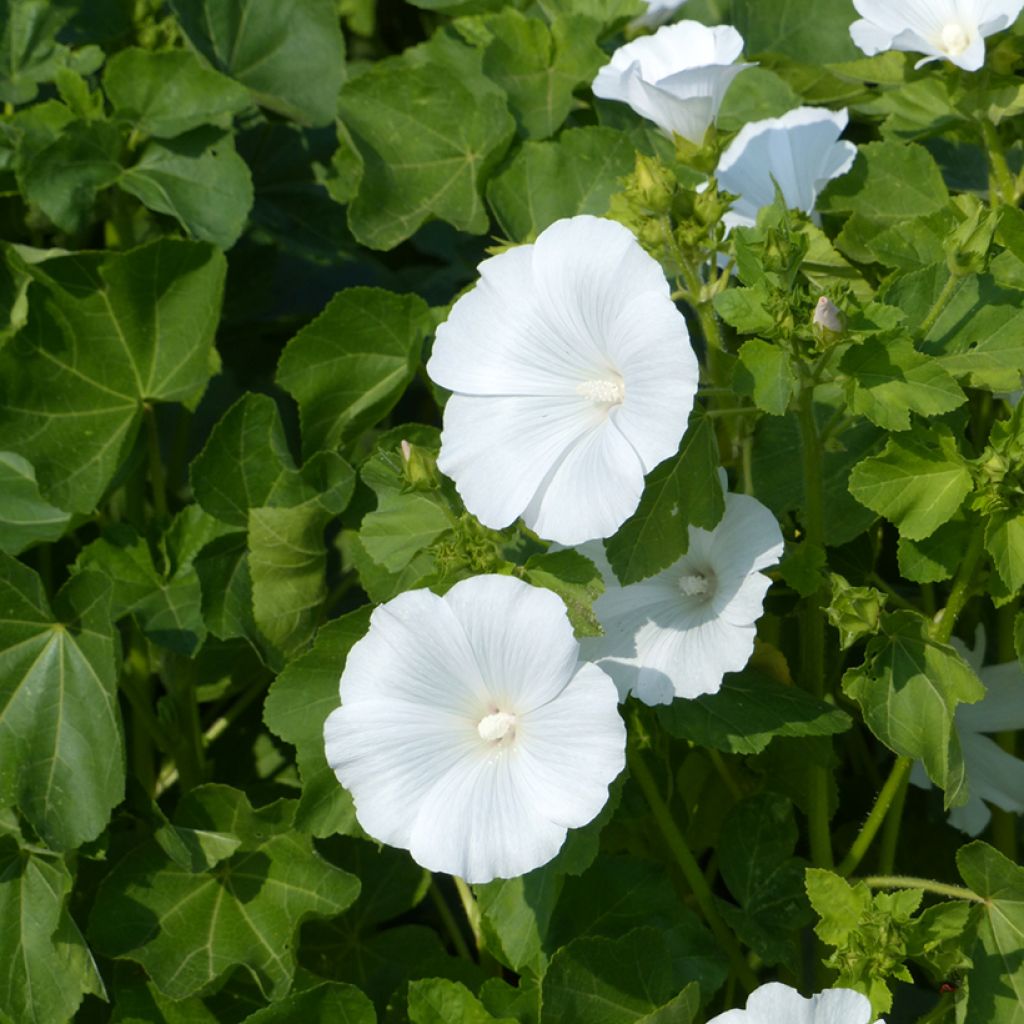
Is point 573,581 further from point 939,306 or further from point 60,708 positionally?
point 60,708

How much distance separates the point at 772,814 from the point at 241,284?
123 centimetres

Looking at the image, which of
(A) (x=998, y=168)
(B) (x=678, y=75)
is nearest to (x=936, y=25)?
(A) (x=998, y=168)

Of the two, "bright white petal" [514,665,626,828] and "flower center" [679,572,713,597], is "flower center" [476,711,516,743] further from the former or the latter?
"flower center" [679,572,713,597]

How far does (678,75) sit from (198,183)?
77 cm

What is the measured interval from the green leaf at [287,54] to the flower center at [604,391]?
95 cm

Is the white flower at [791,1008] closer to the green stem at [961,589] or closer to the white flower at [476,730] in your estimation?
the white flower at [476,730]

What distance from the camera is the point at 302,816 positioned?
4.78 feet

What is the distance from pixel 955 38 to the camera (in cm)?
152

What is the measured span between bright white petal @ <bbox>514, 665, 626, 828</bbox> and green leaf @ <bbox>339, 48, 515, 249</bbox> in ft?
2.82

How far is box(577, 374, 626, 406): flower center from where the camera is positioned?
4.07 ft

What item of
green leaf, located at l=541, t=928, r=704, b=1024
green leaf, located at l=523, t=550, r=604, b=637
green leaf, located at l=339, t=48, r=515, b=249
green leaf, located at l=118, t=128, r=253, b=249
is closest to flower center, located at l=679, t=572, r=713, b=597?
green leaf, located at l=523, t=550, r=604, b=637

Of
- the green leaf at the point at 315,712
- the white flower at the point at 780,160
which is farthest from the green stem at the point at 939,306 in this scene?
the green leaf at the point at 315,712

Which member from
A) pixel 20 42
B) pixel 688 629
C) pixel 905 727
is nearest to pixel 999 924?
pixel 905 727

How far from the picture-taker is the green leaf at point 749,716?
1307 millimetres
